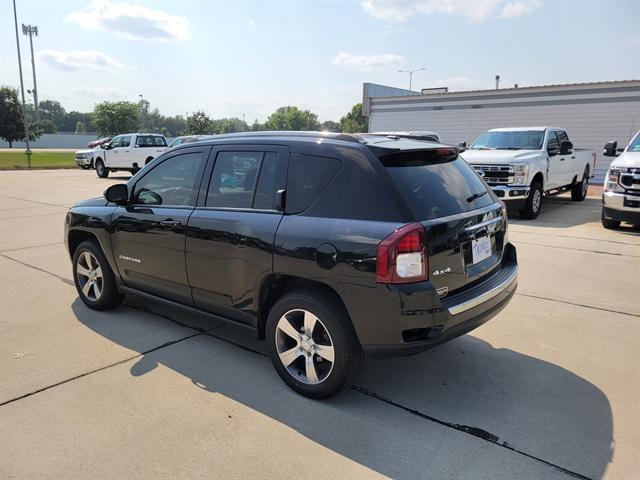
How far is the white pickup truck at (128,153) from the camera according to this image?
74.2 feet

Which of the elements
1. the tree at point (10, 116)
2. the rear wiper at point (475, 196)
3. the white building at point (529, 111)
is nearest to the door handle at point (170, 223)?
the rear wiper at point (475, 196)

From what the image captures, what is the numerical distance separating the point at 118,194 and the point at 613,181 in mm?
8993

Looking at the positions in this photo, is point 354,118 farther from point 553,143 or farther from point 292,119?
point 553,143

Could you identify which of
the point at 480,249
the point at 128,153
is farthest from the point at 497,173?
the point at 128,153

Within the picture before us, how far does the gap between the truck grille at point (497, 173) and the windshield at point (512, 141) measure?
4.63 feet

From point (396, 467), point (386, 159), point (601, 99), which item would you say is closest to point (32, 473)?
point (396, 467)

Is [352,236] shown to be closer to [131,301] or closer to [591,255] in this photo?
[131,301]

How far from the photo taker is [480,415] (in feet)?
10.4

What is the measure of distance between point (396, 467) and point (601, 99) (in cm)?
Result: 2292

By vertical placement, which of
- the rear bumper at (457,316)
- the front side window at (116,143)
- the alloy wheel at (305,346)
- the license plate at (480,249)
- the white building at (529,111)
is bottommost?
the alloy wheel at (305,346)

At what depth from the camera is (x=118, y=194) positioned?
4.57 m

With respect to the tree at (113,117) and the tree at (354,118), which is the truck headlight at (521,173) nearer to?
the tree at (113,117)

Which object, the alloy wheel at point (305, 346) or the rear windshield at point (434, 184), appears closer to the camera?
the rear windshield at point (434, 184)

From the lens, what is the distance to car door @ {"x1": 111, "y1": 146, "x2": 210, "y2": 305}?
4.14 metres
